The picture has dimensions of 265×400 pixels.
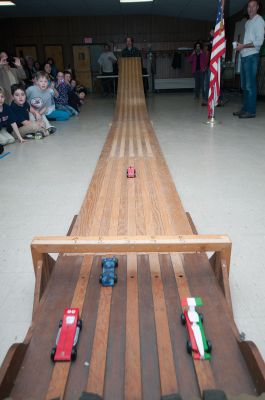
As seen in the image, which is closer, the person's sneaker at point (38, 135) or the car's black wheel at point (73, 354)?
the car's black wheel at point (73, 354)

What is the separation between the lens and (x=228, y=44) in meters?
12.4

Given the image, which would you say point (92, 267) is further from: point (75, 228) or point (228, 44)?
point (228, 44)

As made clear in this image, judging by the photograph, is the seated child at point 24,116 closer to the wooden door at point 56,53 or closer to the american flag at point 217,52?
the american flag at point 217,52

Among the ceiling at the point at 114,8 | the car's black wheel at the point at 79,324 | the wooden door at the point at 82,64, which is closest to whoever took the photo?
the car's black wheel at the point at 79,324

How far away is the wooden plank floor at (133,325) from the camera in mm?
1007

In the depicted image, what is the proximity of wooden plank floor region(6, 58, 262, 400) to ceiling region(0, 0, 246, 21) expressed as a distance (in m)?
10.6

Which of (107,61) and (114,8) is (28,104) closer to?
(107,61)

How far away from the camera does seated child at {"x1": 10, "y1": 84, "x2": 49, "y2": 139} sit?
15.4ft

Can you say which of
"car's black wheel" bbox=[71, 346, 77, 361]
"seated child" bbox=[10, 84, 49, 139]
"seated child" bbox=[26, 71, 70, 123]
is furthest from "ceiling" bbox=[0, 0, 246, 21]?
"car's black wheel" bbox=[71, 346, 77, 361]

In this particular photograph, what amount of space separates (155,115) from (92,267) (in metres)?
5.91

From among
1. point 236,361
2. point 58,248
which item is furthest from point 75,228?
point 236,361

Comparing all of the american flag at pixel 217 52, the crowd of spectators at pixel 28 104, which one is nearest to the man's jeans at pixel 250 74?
the american flag at pixel 217 52

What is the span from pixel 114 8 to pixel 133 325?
12992mm

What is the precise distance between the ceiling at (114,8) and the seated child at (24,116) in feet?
24.6
